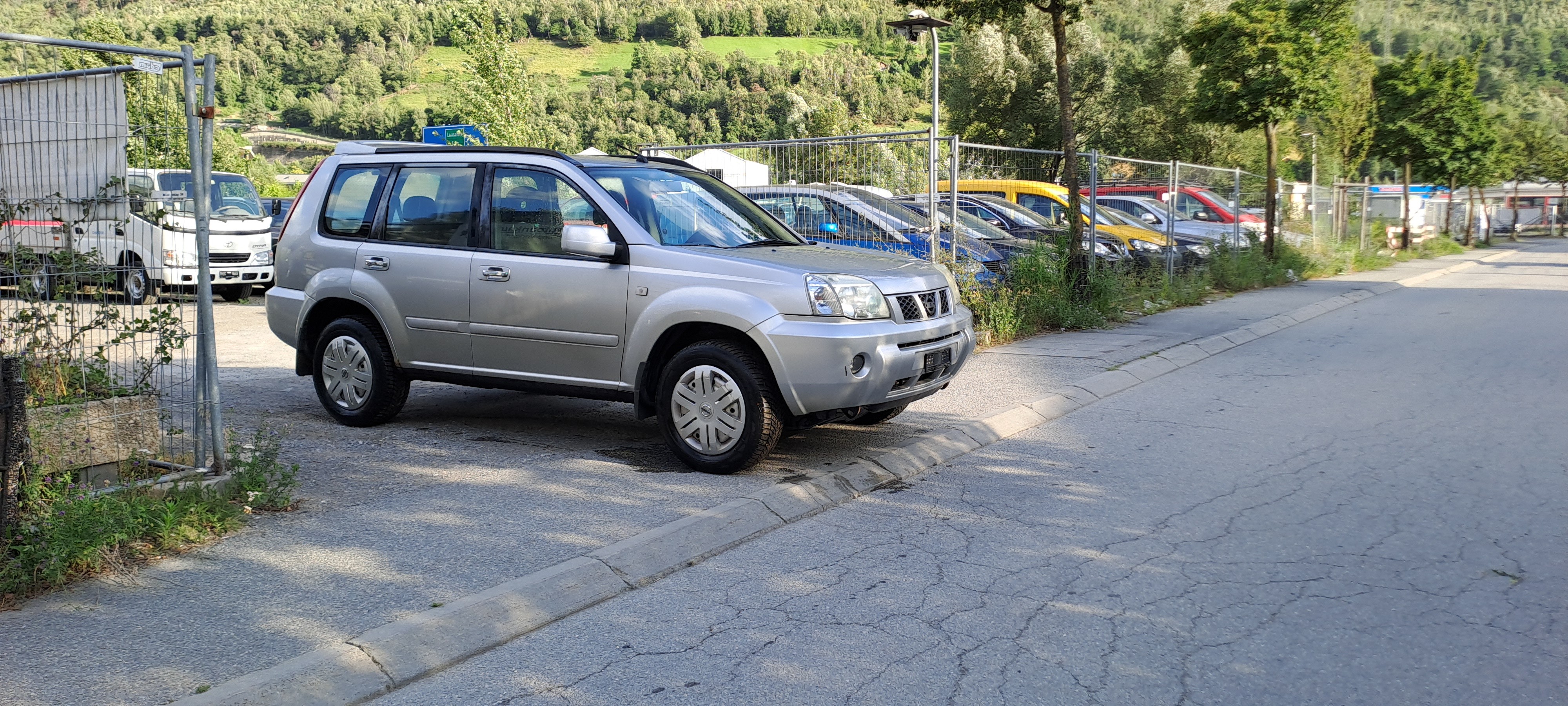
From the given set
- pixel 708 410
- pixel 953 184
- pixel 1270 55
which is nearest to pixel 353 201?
pixel 708 410

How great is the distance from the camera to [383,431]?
7.64 meters

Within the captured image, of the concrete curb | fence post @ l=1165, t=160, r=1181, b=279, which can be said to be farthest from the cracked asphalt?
fence post @ l=1165, t=160, r=1181, b=279

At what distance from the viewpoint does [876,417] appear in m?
7.73

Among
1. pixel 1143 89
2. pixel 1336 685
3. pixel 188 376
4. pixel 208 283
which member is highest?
pixel 1143 89

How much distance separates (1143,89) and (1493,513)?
38.2 m

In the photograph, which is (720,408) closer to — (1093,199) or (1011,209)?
(1093,199)

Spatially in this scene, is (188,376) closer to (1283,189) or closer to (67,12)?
(1283,189)

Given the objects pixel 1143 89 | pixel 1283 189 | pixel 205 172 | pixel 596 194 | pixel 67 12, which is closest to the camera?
pixel 205 172

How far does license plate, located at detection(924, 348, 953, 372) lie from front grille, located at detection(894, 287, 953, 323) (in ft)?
0.68

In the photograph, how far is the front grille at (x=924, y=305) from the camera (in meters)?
6.68

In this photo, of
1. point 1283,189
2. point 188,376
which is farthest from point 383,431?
point 1283,189

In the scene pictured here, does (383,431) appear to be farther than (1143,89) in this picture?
No

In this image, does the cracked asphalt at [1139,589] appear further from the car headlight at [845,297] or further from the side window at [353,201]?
the side window at [353,201]

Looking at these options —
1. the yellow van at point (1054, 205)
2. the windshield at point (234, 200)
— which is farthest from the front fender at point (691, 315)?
the windshield at point (234, 200)
